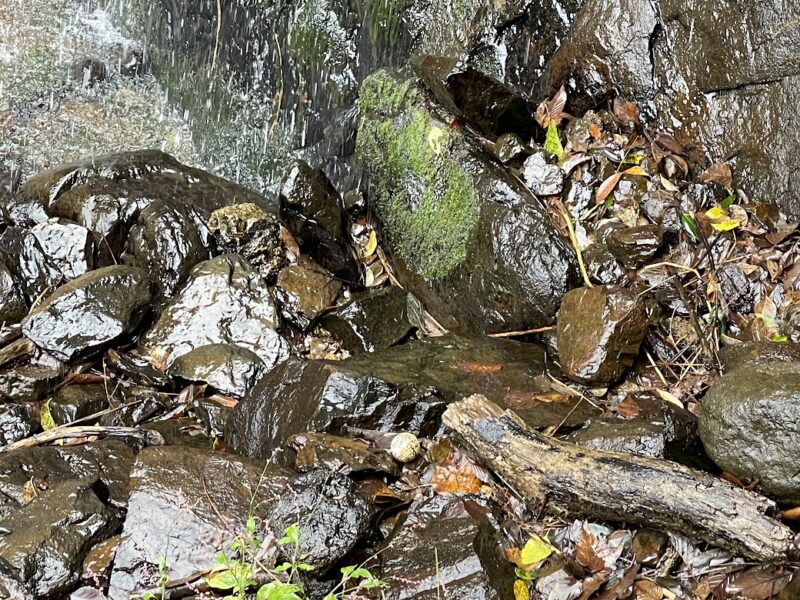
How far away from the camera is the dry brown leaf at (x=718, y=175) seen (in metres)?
4.48

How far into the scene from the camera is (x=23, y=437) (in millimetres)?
4320

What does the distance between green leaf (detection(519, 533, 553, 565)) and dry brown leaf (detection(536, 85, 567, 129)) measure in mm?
3025

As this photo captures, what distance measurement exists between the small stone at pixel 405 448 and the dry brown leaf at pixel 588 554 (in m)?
0.80

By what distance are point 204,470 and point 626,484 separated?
169 cm

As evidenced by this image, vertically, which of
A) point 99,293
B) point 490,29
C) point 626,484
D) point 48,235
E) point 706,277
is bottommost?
point 626,484

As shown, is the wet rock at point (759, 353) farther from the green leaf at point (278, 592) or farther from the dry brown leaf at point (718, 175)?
the green leaf at point (278, 592)

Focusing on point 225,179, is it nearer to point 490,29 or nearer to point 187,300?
point 187,300

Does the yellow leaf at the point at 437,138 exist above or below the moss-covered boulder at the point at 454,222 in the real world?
above

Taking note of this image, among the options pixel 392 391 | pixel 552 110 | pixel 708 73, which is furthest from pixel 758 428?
pixel 552 110

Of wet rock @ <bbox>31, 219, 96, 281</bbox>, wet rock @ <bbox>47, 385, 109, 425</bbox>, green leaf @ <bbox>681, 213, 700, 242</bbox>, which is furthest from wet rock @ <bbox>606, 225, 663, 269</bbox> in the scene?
wet rock @ <bbox>31, 219, 96, 281</bbox>

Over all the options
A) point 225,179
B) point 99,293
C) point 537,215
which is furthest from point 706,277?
point 225,179

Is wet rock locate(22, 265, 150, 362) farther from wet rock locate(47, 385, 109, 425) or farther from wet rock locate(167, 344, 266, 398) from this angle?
wet rock locate(167, 344, 266, 398)

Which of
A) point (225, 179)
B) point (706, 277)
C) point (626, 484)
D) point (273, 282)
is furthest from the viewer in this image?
point (225, 179)

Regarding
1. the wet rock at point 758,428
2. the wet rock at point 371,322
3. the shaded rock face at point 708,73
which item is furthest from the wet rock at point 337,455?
the shaded rock face at point 708,73
